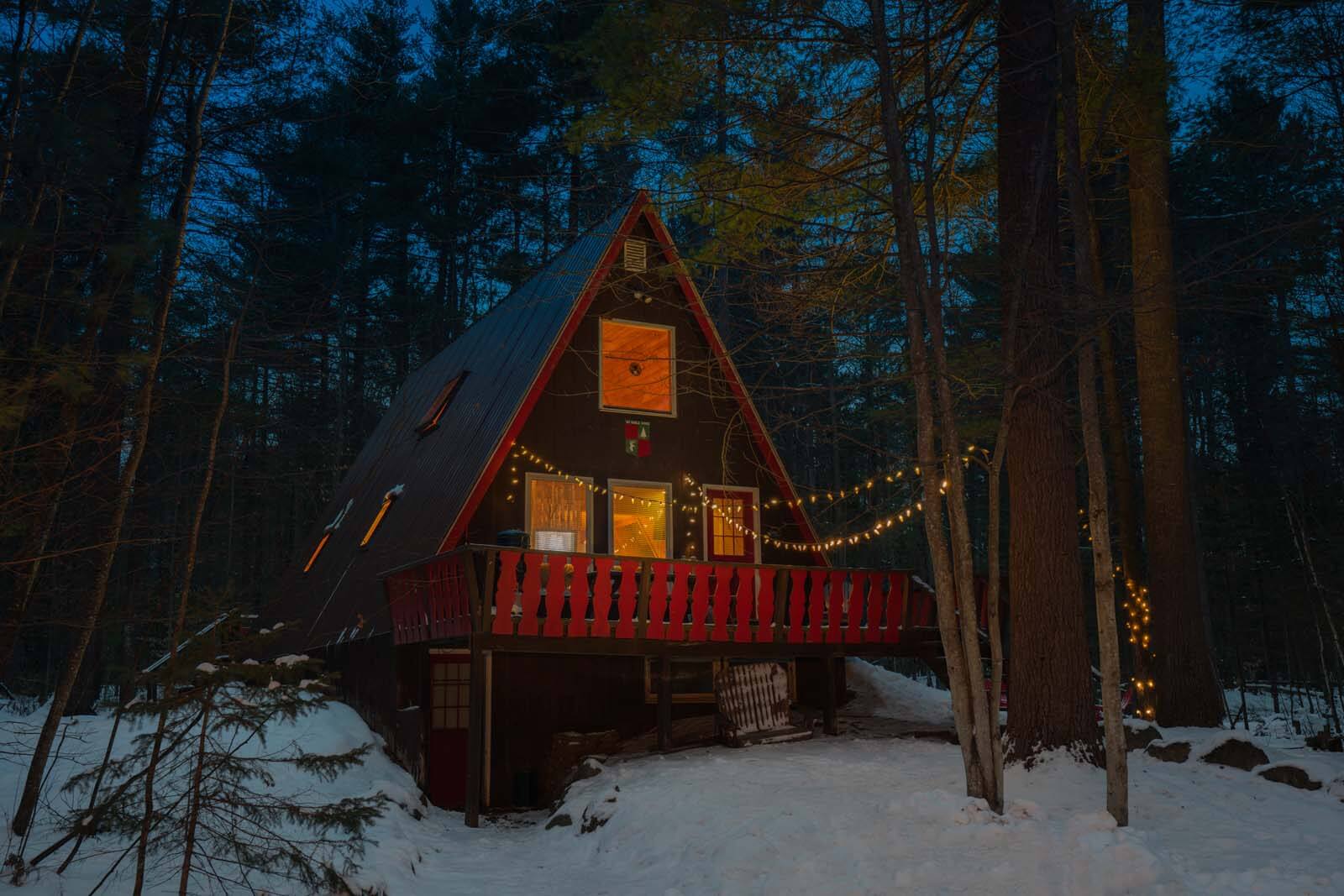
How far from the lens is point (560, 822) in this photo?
11109mm

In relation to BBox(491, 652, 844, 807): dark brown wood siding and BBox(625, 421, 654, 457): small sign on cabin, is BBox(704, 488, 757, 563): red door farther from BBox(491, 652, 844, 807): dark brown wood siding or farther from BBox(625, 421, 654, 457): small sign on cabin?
BBox(491, 652, 844, 807): dark brown wood siding

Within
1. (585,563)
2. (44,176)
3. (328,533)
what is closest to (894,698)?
(585,563)

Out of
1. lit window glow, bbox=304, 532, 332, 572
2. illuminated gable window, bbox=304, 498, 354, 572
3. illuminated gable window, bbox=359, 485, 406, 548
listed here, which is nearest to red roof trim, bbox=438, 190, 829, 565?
illuminated gable window, bbox=359, 485, 406, 548

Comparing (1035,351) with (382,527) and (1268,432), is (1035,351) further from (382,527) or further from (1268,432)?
(1268,432)

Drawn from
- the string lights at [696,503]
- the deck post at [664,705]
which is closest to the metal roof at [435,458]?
the string lights at [696,503]

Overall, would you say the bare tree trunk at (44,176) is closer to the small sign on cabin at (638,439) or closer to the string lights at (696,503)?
the string lights at (696,503)

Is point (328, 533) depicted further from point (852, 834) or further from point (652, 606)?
point (852, 834)

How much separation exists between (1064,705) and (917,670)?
29031 millimetres

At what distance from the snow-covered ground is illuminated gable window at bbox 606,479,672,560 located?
3861 mm

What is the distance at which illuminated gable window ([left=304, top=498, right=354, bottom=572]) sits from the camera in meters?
20.6

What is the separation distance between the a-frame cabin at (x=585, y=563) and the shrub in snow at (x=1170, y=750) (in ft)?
13.7

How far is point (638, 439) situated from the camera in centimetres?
1580

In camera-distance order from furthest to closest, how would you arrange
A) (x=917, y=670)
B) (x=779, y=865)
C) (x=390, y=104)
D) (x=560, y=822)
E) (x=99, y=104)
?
(x=917, y=670), (x=390, y=104), (x=560, y=822), (x=99, y=104), (x=779, y=865)

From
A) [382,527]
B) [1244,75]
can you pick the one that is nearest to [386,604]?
[382,527]
